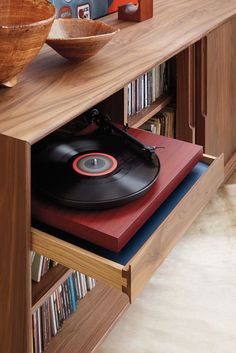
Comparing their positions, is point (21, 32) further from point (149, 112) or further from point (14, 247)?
point (149, 112)

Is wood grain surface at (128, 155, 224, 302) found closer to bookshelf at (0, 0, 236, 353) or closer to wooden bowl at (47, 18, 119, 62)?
bookshelf at (0, 0, 236, 353)

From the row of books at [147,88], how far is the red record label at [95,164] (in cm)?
51

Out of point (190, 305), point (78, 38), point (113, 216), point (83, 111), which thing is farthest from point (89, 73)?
point (190, 305)

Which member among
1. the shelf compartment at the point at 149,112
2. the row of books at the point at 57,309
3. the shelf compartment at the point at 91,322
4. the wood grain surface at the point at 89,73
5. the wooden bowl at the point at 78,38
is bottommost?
the shelf compartment at the point at 91,322

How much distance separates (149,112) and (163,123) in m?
0.13

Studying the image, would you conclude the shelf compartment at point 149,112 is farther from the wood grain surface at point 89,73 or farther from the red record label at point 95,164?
A: the red record label at point 95,164

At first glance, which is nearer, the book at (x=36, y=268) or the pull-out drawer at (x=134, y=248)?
the pull-out drawer at (x=134, y=248)

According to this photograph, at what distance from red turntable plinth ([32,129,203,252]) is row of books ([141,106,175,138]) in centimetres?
60

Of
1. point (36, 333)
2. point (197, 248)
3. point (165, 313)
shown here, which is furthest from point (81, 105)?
point (197, 248)

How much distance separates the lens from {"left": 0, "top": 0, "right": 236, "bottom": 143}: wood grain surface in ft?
3.72

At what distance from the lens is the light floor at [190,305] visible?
164 cm

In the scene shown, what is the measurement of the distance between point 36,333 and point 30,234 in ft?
1.39

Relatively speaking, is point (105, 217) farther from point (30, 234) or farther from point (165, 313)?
point (165, 313)

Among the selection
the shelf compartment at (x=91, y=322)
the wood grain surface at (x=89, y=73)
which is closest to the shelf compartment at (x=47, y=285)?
the shelf compartment at (x=91, y=322)
